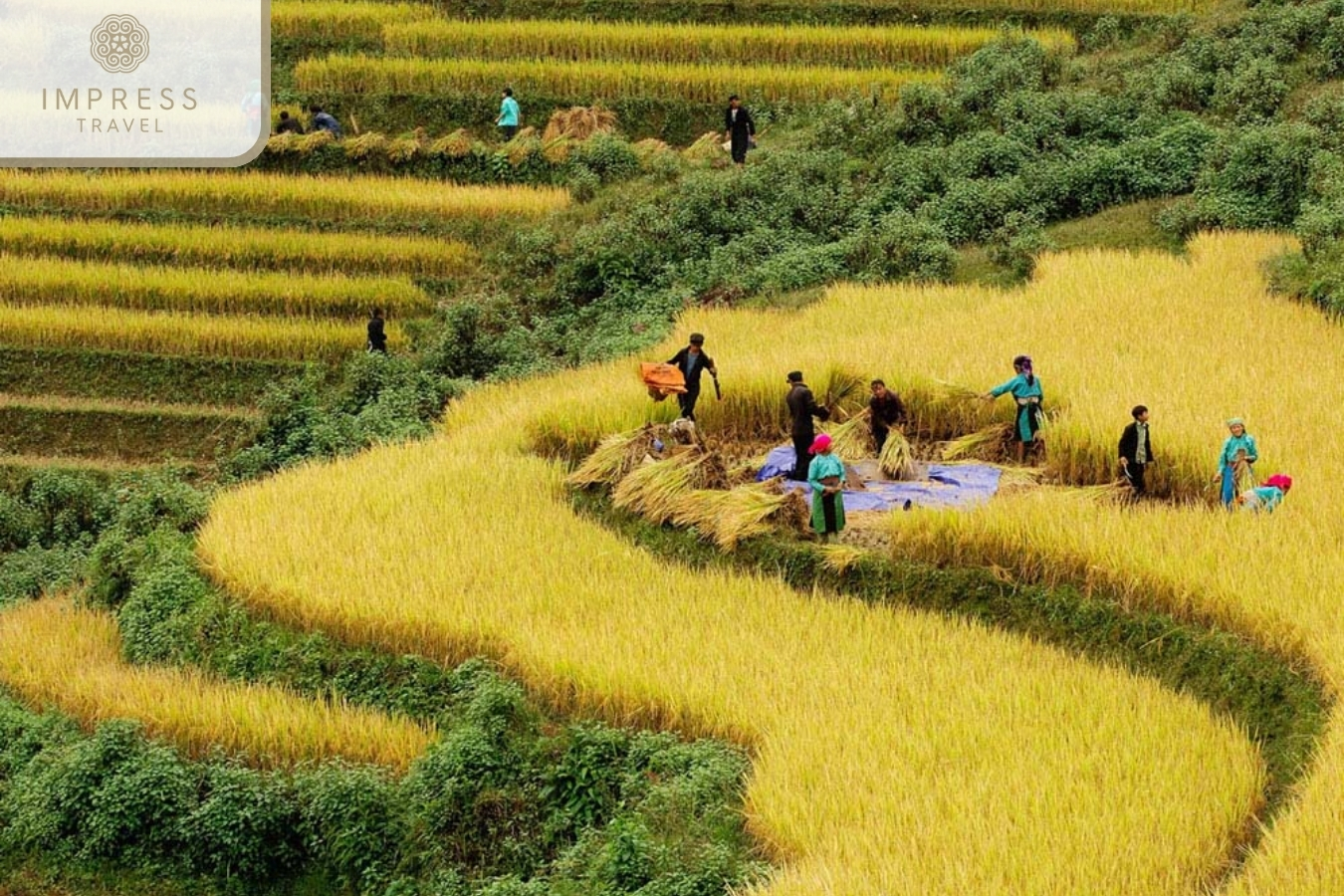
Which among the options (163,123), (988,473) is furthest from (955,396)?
(163,123)

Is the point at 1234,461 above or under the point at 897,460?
above

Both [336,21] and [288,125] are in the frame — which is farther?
[336,21]

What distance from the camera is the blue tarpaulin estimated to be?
43.1ft

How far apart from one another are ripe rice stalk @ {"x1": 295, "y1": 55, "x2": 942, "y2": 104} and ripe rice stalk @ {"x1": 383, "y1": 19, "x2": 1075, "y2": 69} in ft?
1.23

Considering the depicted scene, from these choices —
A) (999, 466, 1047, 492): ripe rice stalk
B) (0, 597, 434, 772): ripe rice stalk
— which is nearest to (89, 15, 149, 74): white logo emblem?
(0, 597, 434, 772): ripe rice stalk

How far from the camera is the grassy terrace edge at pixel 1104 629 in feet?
32.3

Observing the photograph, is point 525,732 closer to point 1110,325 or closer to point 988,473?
point 988,473

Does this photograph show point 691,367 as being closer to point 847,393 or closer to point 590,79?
point 847,393

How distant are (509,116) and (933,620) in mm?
13639

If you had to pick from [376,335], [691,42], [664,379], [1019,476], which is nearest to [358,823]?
[664,379]

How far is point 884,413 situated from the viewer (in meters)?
14.0

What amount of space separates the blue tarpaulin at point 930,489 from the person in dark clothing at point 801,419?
0.12m

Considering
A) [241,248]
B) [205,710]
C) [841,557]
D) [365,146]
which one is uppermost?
[365,146]

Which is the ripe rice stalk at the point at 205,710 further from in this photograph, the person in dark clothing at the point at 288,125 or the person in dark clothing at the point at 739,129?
the person in dark clothing at the point at 288,125
